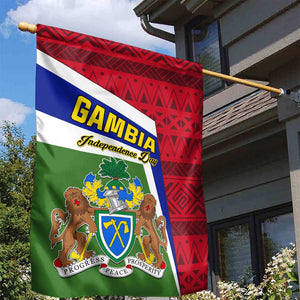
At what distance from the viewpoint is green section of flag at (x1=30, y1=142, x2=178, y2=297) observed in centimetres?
448

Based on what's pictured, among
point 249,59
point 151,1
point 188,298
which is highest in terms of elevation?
point 151,1

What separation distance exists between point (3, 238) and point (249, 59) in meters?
10.3

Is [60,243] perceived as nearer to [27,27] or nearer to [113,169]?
[113,169]

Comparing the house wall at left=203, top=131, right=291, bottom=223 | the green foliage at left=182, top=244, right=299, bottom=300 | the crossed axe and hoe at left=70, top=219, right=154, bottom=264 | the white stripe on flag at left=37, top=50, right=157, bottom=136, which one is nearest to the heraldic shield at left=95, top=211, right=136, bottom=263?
the crossed axe and hoe at left=70, top=219, right=154, bottom=264

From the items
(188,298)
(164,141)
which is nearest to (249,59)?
(164,141)

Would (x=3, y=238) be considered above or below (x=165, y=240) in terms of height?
above

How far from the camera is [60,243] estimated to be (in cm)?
455

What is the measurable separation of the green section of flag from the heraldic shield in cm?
5

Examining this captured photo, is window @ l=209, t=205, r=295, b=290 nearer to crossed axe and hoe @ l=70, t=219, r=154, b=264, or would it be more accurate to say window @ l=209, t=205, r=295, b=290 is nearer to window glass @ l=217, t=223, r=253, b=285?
window glass @ l=217, t=223, r=253, b=285

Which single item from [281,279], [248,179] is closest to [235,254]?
[248,179]

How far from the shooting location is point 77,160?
15.5 feet

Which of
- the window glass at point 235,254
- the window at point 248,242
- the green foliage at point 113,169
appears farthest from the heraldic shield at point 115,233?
the window glass at point 235,254

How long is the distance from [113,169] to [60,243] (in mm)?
737

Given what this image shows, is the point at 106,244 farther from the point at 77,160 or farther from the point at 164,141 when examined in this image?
the point at 164,141
